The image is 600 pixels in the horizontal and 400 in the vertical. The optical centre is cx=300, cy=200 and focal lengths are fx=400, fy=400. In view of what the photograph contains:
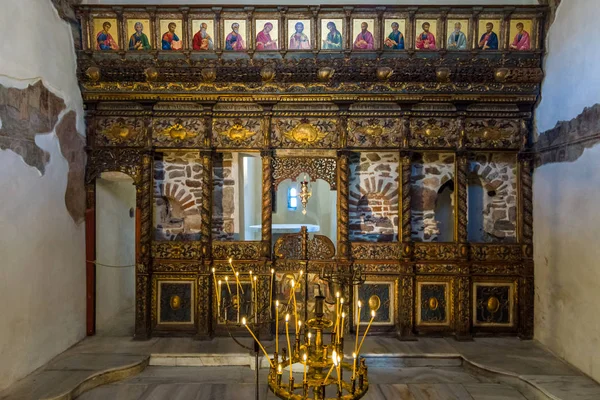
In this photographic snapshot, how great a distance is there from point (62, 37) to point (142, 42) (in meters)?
1.04

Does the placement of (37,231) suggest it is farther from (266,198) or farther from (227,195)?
(266,198)

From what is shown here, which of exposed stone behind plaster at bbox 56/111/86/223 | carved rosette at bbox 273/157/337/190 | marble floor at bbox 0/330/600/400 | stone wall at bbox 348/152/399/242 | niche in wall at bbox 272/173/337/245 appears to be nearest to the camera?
marble floor at bbox 0/330/600/400

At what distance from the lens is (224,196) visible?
6520mm

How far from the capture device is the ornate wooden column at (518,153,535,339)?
19.4 feet

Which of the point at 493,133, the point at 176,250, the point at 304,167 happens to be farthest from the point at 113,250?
the point at 493,133

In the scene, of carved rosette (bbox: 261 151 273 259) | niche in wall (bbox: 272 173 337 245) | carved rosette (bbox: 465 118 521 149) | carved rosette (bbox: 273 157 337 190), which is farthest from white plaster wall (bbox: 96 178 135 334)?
carved rosette (bbox: 465 118 521 149)

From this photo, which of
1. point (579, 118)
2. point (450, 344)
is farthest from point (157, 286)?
point (579, 118)

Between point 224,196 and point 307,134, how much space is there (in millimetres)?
1696

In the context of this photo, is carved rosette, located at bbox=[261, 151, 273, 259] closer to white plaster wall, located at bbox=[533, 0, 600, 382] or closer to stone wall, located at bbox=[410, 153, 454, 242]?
stone wall, located at bbox=[410, 153, 454, 242]

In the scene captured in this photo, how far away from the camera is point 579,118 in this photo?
4.96 meters

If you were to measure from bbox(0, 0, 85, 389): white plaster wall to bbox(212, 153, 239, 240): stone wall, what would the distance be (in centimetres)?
Answer: 199

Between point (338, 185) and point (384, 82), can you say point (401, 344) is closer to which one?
point (338, 185)

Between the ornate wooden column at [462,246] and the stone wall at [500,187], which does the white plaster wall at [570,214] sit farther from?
the ornate wooden column at [462,246]

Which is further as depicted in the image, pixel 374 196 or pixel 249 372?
pixel 374 196
